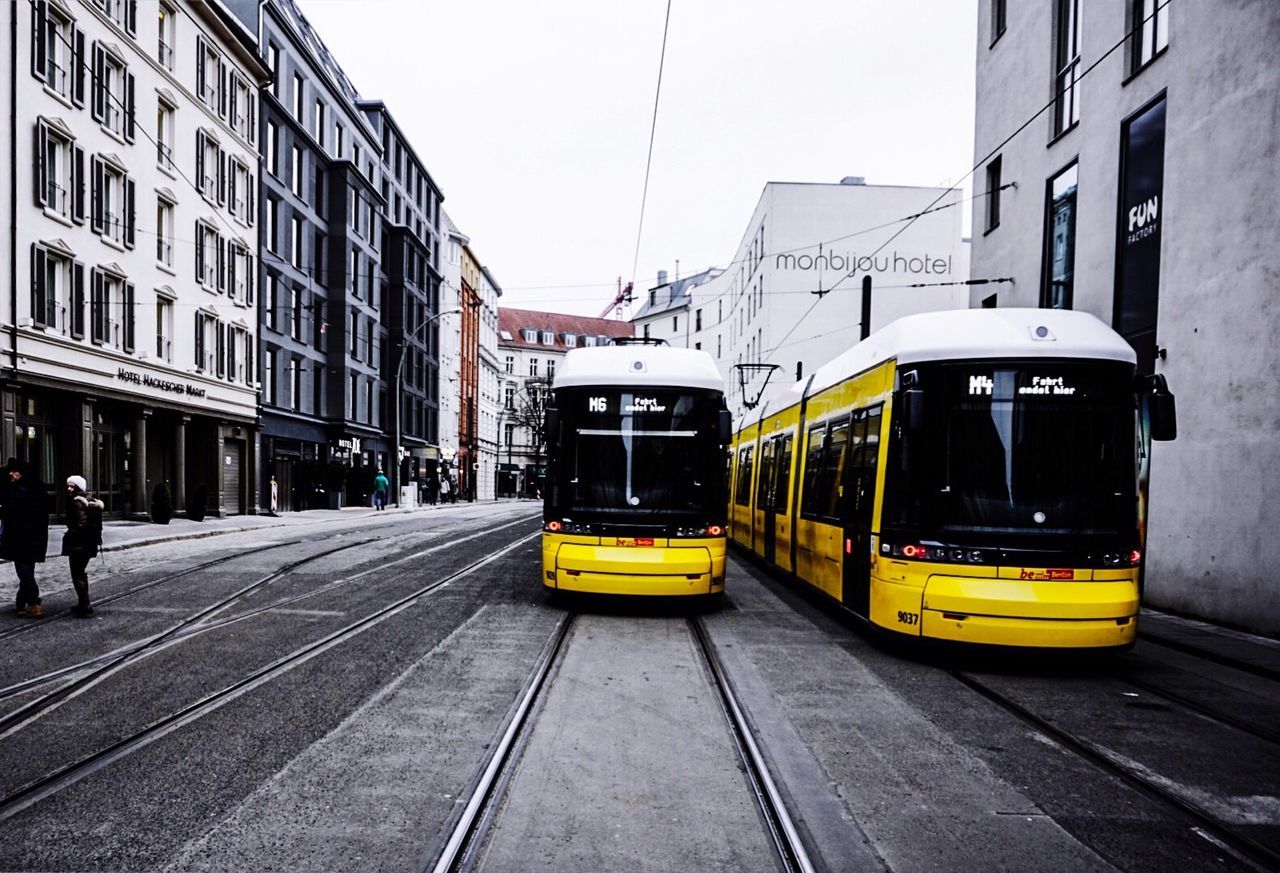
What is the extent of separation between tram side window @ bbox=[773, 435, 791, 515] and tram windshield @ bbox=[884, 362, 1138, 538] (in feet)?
18.6

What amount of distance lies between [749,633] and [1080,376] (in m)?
3.97

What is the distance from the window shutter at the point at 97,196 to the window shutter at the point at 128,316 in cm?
204

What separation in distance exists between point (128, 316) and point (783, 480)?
69.7ft

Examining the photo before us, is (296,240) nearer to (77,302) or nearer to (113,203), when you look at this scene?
(113,203)

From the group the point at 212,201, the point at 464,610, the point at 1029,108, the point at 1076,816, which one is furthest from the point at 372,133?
the point at 1076,816

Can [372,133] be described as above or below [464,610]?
above

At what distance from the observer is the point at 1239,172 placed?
11.9 metres

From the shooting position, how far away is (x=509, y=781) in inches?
193

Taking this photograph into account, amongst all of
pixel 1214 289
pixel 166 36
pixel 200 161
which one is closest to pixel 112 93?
pixel 166 36

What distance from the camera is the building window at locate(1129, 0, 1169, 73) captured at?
14039 mm

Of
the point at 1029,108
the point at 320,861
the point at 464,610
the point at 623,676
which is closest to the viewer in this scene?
the point at 320,861

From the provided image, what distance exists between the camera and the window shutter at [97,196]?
83.6 feet

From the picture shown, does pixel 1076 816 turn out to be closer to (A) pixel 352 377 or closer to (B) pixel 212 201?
(B) pixel 212 201

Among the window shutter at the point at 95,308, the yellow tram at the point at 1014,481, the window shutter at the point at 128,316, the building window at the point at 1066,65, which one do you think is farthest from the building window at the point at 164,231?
the yellow tram at the point at 1014,481
